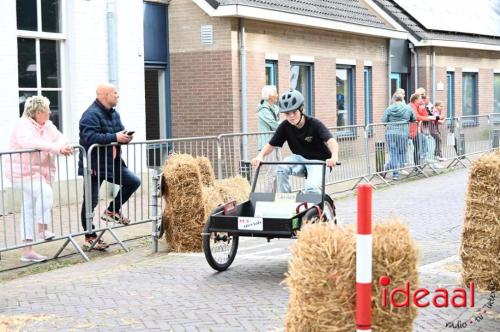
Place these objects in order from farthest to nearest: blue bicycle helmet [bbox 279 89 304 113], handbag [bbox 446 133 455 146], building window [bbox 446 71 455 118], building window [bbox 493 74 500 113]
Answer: building window [bbox 493 74 500 113] < building window [bbox 446 71 455 118] < handbag [bbox 446 133 455 146] < blue bicycle helmet [bbox 279 89 304 113]

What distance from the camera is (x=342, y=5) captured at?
23.6 metres

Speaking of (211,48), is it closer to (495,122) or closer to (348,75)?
(348,75)

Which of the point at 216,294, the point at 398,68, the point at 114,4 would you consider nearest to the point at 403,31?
the point at 398,68

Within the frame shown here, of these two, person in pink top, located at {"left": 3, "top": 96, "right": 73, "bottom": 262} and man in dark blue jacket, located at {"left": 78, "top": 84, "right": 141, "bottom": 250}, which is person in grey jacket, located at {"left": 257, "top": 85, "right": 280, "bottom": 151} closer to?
man in dark blue jacket, located at {"left": 78, "top": 84, "right": 141, "bottom": 250}

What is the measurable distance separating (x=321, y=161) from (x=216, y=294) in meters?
2.07

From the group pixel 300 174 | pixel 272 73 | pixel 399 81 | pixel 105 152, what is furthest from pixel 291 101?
pixel 399 81

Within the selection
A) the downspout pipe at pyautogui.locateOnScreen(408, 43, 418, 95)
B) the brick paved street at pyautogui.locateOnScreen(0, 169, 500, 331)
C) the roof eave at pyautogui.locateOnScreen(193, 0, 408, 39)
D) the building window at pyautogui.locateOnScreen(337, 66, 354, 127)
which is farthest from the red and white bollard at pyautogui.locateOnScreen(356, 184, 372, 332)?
the downspout pipe at pyautogui.locateOnScreen(408, 43, 418, 95)

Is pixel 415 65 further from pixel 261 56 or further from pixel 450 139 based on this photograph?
pixel 261 56

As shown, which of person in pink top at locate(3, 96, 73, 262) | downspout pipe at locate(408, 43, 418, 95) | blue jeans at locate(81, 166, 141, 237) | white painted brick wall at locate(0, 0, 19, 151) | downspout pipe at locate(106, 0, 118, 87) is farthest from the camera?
downspout pipe at locate(408, 43, 418, 95)

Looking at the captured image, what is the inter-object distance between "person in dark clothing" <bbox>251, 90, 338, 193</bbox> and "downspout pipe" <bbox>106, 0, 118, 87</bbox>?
663 centimetres

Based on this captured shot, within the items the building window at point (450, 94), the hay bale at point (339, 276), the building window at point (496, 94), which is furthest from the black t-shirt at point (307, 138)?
the building window at point (496, 94)

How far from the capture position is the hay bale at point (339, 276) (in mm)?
4820

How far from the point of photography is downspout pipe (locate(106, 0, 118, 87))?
49.2 ft

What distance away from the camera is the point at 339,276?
15.8 ft
